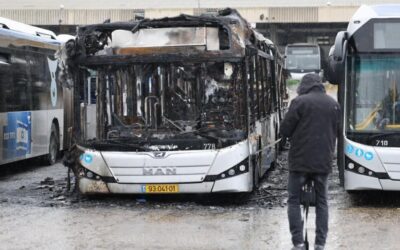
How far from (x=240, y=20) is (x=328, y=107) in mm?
4134

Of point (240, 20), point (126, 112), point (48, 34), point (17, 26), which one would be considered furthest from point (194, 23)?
point (48, 34)

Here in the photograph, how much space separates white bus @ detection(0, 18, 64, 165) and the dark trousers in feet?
28.1

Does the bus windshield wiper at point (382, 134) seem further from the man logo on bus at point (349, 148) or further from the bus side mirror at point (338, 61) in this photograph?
the bus side mirror at point (338, 61)

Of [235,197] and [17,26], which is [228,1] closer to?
[17,26]

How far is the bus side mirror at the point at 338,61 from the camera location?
36.5 feet

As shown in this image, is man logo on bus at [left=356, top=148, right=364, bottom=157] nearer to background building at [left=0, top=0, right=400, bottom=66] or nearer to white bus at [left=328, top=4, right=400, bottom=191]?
white bus at [left=328, top=4, right=400, bottom=191]

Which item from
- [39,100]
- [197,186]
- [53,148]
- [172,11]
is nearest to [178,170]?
[197,186]

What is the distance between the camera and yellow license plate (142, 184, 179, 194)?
11.4 m

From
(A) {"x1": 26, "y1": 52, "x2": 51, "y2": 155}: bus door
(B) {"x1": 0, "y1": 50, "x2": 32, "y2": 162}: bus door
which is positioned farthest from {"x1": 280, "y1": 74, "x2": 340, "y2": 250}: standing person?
(A) {"x1": 26, "y1": 52, "x2": 51, "y2": 155}: bus door

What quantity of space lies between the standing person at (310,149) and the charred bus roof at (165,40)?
12.1ft

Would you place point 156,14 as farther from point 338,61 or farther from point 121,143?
point 338,61

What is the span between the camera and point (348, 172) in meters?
11.5

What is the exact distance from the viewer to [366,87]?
11.6 meters

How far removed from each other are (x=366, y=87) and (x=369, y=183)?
1457 millimetres
